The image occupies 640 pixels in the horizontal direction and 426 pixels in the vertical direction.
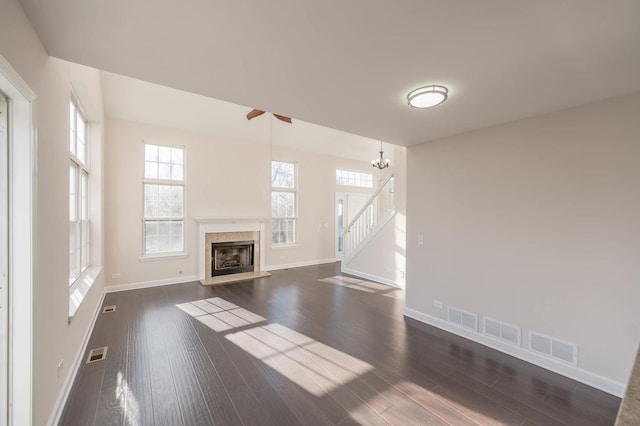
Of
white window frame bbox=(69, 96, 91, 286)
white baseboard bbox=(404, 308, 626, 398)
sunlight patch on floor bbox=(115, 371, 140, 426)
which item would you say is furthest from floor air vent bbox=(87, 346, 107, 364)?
white baseboard bbox=(404, 308, 626, 398)

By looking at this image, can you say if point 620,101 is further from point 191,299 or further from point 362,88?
point 191,299

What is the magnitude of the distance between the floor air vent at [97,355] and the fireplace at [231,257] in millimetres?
3034

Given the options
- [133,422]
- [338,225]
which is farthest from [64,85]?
[338,225]

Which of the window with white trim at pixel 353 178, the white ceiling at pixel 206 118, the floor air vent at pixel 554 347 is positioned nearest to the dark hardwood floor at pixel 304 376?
the floor air vent at pixel 554 347

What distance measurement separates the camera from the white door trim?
1.40m

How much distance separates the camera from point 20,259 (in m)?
1.41

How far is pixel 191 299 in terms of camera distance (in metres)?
4.50

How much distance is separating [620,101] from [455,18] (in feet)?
6.67

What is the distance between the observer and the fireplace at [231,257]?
596cm

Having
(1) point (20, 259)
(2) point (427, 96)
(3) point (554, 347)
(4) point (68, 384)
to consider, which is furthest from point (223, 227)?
(3) point (554, 347)

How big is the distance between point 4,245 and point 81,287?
2159 millimetres

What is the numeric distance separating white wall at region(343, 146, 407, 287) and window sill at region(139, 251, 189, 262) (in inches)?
158

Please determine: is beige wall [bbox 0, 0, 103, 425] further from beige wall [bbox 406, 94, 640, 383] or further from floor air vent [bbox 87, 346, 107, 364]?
beige wall [bbox 406, 94, 640, 383]

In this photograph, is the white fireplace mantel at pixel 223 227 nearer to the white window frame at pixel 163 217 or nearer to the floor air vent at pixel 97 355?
the white window frame at pixel 163 217
